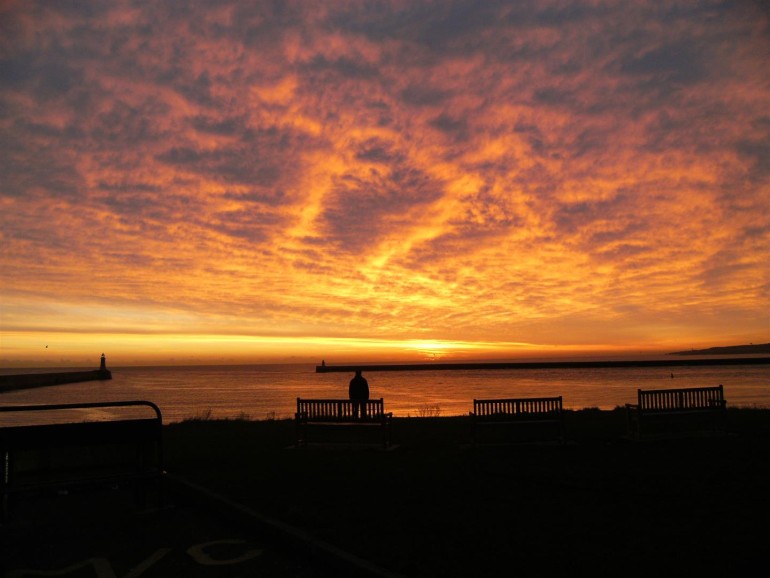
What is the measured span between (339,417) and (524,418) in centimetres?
459

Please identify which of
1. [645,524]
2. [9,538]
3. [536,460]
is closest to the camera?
[645,524]

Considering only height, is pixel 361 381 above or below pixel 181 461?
above

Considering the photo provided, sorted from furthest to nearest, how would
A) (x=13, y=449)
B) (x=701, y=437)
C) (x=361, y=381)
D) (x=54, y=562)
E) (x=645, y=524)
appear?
1. (x=361, y=381)
2. (x=701, y=437)
3. (x=13, y=449)
4. (x=645, y=524)
5. (x=54, y=562)

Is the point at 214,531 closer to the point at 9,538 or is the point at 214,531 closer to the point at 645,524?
the point at 9,538

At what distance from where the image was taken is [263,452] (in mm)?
13789

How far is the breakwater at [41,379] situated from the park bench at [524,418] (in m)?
92.0

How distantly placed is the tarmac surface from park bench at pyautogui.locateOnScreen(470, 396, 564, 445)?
279 inches

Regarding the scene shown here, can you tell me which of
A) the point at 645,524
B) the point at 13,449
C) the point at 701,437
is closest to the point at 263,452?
the point at 13,449

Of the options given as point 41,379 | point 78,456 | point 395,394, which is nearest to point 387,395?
point 395,394

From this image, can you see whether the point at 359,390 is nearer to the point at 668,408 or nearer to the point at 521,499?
the point at 668,408

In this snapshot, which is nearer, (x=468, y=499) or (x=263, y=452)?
(x=468, y=499)

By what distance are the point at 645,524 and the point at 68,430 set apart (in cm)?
765

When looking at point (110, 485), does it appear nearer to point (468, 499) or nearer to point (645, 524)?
point (468, 499)

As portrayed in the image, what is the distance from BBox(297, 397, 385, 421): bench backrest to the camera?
48.5ft
